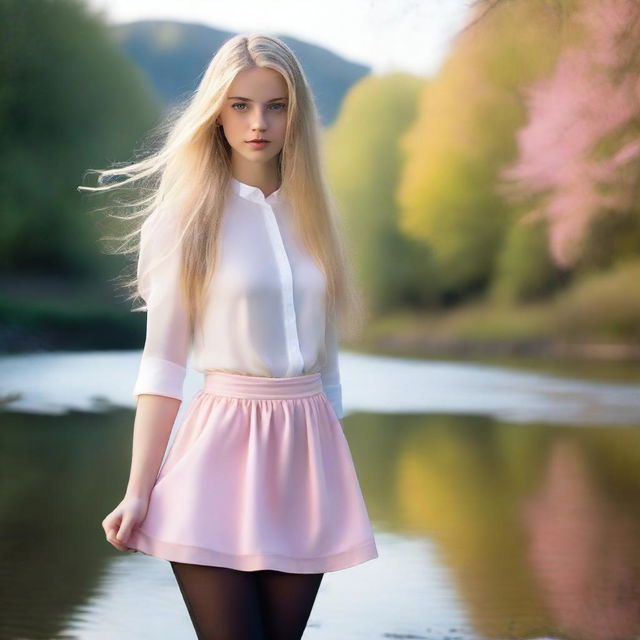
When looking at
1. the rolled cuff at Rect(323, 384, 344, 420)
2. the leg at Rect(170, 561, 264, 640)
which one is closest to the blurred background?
the rolled cuff at Rect(323, 384, 344, 420)

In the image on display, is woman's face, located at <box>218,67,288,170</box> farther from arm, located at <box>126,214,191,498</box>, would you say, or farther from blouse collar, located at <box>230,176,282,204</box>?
arm, located at <box>126,214,191,498</box>

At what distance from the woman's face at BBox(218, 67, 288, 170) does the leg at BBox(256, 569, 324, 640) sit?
1.97 feet

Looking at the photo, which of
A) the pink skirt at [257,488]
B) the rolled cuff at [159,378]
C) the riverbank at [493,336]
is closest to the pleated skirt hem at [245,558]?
the pink skirt at [257,488]

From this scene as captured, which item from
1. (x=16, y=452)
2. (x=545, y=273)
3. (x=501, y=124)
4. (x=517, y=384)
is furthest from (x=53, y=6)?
(x=16, y=452)

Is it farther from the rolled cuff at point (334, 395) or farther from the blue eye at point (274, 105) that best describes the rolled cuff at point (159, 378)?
the blue eye at point (274, 105)

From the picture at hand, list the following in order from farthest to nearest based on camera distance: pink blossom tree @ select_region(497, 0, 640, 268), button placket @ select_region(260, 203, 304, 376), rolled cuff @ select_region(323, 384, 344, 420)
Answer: pink blossom tree @ select_region(497, 0, 640, 268) < rolled cuff @ select_region(323, 384, 344, 420) < button placket @ select_region(260, 203, 304, 376)

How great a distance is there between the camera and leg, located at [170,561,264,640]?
1.86 metres

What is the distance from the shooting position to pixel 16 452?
7047 mm

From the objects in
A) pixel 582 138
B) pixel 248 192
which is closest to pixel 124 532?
pixel 248 192

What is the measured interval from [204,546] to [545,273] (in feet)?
55.6

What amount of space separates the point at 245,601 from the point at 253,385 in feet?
0.98

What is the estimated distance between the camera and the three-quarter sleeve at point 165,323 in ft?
6.31

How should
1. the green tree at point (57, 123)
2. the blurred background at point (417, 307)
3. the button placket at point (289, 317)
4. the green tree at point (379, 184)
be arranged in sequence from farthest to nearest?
the green tree at point (379, 184) < the green tree at point (57, 123) < the blurred background at point (417, 307) < the button placket at point (289, 317)

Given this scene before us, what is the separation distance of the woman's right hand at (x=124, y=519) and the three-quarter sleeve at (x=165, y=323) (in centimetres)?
15
